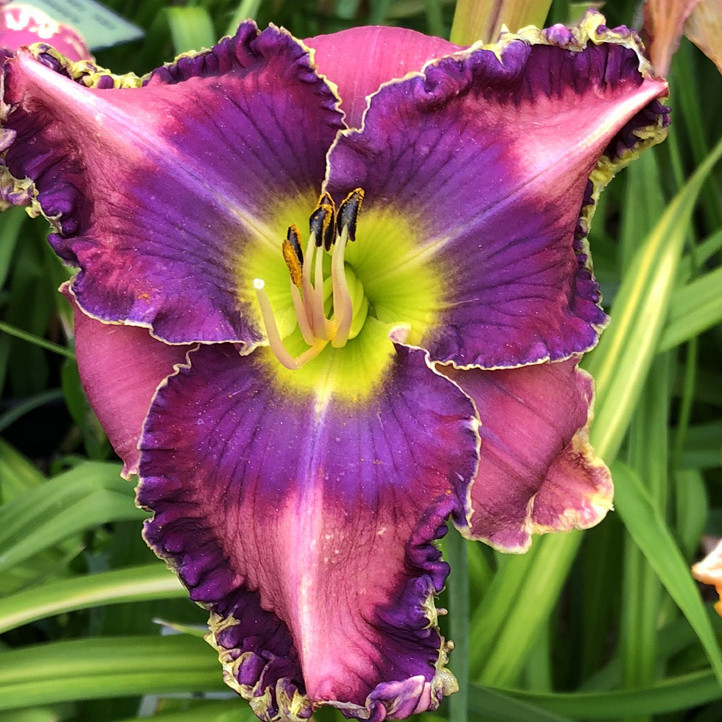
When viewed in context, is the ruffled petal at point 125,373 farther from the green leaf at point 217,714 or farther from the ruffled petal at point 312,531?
the green leaf at point 217,714

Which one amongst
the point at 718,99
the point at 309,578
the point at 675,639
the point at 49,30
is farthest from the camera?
the point at 718,99

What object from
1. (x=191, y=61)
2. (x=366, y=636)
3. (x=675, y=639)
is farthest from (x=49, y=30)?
(x=675, y=639)

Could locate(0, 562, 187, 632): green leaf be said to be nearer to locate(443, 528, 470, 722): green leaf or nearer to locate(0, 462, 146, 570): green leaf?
locate(0, 462, 146, 570): green leaf

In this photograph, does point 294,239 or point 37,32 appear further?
→ point 37,32

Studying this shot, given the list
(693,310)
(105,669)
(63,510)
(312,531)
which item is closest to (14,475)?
(63,510)

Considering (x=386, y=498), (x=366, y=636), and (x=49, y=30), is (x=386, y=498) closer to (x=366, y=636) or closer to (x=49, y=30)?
(x=366, y=636)

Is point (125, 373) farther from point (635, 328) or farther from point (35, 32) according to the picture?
point (635, 328)

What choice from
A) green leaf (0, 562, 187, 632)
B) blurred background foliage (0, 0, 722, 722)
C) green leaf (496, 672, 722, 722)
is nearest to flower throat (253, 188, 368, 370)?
blurred background foliage (0, 0, 722, 722)

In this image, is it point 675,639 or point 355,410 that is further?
point 675,639
